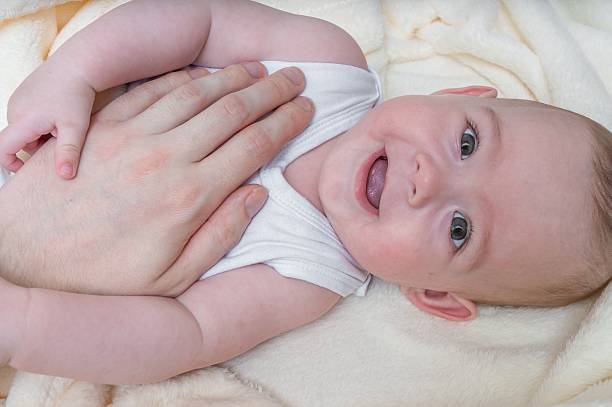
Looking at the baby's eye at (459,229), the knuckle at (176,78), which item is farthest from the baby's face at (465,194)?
the knuckle at (176,78)

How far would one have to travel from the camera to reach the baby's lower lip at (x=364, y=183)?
1.41 m

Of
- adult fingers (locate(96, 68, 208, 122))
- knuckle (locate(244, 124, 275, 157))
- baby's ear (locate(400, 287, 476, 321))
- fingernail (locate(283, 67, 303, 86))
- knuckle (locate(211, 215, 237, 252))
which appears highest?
adult fingers (locate(96, 68, 208, 122))

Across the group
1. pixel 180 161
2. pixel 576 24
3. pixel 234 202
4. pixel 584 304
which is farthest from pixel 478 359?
pixel 576 24

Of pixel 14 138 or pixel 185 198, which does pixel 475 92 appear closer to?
pixel 185 198

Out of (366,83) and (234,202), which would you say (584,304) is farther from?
(234,202)

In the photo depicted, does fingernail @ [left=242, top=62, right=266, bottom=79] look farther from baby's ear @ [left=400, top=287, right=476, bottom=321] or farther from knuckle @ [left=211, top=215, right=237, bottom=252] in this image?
baby's ear @ [left=400, top=287, right=476, bottom=321]

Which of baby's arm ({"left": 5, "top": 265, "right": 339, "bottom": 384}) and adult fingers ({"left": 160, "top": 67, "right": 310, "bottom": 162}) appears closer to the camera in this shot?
baby's arm ({"left": 5, "top": 265, "right": 339, "bottom": 384})

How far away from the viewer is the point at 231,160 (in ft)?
4.44

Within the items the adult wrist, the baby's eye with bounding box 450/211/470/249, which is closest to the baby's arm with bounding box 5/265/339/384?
the adult wrist

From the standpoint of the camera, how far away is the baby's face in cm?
134

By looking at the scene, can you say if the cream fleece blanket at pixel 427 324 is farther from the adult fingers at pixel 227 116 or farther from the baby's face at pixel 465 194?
the adult fingers at pixel 227 116

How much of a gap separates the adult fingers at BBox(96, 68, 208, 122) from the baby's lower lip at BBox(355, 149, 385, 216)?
1.24 feet

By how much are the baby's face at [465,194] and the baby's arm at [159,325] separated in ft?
0.57

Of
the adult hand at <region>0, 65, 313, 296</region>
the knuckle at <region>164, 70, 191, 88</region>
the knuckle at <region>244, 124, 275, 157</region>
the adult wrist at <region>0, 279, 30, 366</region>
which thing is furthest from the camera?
the knuckle at <region>164, 70, 191, 88</region>
